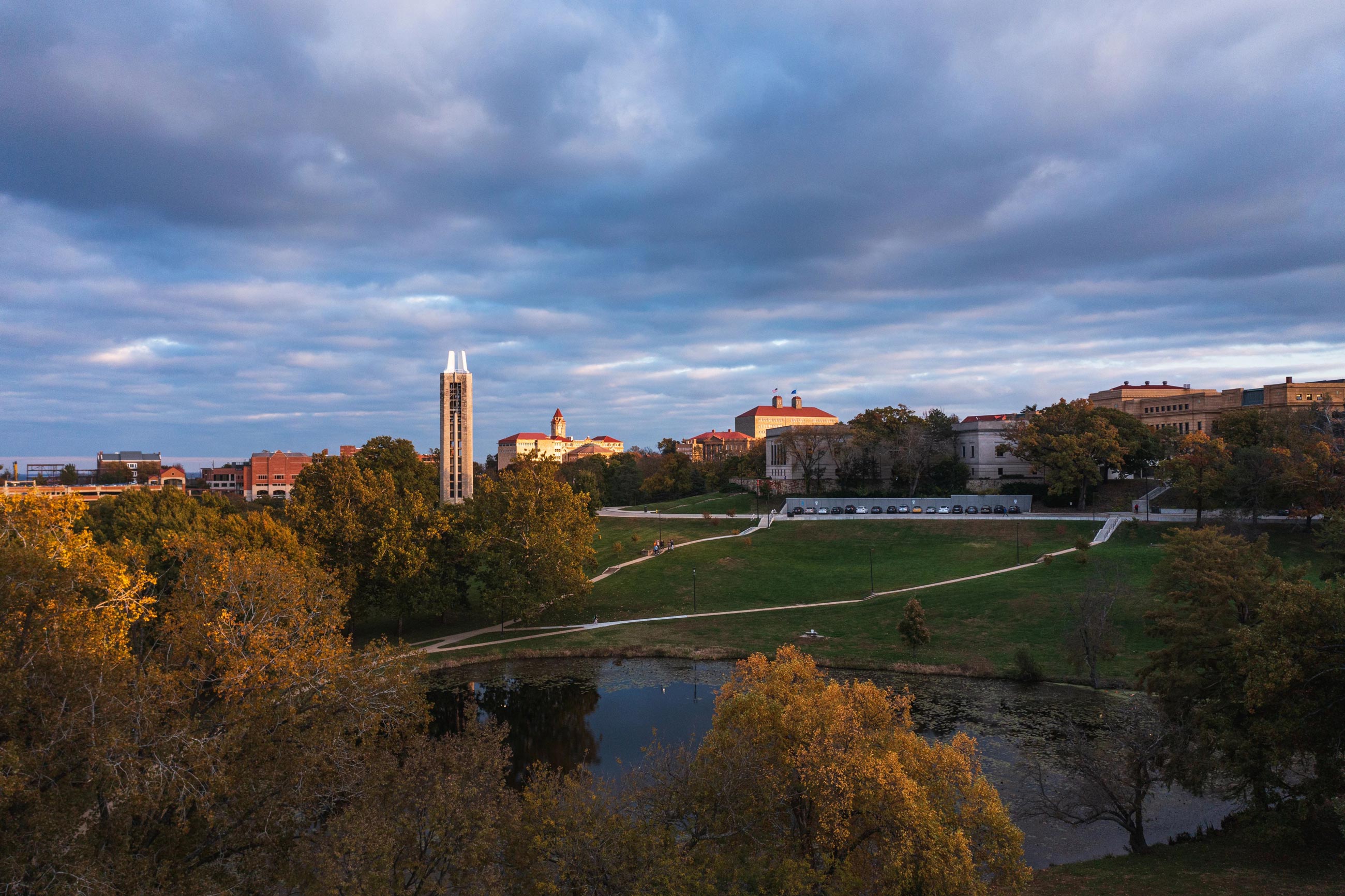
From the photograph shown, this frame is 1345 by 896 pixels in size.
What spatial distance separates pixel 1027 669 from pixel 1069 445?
3978cm

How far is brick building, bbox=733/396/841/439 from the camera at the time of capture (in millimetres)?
158250

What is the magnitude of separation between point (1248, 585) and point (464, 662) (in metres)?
36.1

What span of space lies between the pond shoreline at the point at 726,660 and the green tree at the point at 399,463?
26.3 meters

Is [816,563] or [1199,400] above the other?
[1199,400]

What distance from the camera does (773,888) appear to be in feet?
49.1

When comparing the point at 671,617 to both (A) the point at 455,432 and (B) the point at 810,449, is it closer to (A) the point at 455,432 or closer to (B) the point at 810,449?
(B) the point at 810,449

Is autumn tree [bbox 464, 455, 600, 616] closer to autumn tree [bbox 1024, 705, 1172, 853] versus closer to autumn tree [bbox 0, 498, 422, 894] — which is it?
autumn tree [bbox 0, 498, 422, 894]

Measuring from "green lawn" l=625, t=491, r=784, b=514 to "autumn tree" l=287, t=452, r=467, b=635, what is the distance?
38.0 m

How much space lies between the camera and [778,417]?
166 meters

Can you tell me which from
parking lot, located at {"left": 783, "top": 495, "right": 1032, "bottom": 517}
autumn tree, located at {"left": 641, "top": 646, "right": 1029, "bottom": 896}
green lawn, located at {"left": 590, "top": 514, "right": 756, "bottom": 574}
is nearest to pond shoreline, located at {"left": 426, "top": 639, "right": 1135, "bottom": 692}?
green lawn, located at {"left": 590, "top": 514, "right": 756, "bottom": 574}

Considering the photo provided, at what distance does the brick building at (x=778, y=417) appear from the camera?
158 meters

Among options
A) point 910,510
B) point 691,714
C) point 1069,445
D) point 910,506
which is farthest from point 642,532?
point 691,714

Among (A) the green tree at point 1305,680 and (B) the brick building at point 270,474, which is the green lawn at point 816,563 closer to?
(A) the green tree at point 1305,680

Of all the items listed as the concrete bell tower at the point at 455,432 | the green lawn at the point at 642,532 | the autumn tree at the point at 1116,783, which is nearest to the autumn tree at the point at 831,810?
the autumn tree at the point at 1116,783
